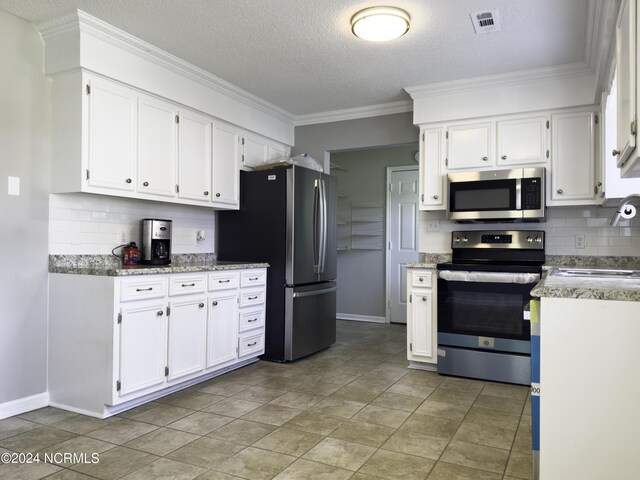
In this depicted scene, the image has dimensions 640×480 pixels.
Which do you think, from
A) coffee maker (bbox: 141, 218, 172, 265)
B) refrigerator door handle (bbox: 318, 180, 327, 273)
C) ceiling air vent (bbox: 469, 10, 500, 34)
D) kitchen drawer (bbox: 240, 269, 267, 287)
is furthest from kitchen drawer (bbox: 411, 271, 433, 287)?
coffee maker (bbox: 141, 218, 172, 265)

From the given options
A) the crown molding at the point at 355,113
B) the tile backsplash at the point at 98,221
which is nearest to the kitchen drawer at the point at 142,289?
the tile backsplash at the point at 98,221

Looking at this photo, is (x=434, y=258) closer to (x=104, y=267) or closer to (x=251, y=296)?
(x=251, y=296)

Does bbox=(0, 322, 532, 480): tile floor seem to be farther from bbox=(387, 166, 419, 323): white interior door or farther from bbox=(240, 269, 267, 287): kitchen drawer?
bbox=(387, 166, 419, 323): white interior door

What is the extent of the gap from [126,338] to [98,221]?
999 mm

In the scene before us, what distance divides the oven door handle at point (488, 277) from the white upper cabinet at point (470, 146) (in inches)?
37.6

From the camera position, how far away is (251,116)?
4.55m

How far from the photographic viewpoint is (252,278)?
4023 millimetres

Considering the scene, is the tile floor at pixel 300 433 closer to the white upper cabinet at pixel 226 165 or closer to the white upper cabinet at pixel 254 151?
the white upper cabinet at pixel 226 165

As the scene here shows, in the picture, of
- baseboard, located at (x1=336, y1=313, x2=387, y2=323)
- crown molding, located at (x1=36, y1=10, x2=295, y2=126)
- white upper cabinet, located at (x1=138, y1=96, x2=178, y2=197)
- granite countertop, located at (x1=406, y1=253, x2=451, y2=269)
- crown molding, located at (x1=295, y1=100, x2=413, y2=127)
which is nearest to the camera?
crown molding, located at (x1=36, y1=10, x2=295, y2=126)

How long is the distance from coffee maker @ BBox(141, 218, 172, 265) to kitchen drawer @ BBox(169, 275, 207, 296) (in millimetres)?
329

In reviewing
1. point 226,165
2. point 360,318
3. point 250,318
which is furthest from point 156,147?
point 360,318

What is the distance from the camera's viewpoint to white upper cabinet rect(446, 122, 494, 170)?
3.97 m

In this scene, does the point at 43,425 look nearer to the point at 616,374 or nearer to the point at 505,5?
the point at 616,374

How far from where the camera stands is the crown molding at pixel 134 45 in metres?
2.96
